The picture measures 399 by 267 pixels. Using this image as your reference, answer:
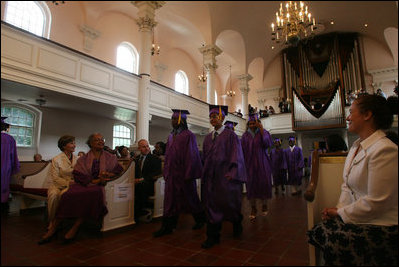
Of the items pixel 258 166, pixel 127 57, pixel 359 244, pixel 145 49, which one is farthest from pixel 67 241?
pixel 127 57

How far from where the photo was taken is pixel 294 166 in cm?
815

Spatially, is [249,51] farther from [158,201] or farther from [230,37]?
[158,201]

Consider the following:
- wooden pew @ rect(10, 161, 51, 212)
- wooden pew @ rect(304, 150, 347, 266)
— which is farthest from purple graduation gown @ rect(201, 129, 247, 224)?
wooden pew @ rect(10, 161, 51, 212)

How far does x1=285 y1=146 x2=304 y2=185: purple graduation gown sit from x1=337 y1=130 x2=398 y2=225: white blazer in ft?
22.1

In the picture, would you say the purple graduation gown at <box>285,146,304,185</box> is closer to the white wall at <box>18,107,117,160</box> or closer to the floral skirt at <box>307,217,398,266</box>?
the floral skirt at <box>307,217,398,266</box>

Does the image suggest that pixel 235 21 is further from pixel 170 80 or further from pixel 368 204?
pixel 368 204

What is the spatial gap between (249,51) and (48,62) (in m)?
12.0

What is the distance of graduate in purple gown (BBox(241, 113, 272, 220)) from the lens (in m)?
4.50

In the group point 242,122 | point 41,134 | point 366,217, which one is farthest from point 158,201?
point 242,122

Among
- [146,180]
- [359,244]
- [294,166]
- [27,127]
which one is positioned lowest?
[359,244]

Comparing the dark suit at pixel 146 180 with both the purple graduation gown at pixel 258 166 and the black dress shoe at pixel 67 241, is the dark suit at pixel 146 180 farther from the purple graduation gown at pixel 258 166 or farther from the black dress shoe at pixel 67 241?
the purple graduation gown at pixel 258 166

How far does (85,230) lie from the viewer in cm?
353

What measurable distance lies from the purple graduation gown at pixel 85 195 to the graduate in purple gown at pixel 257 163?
2601 millimetres

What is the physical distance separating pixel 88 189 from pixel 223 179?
1791 millimetres
